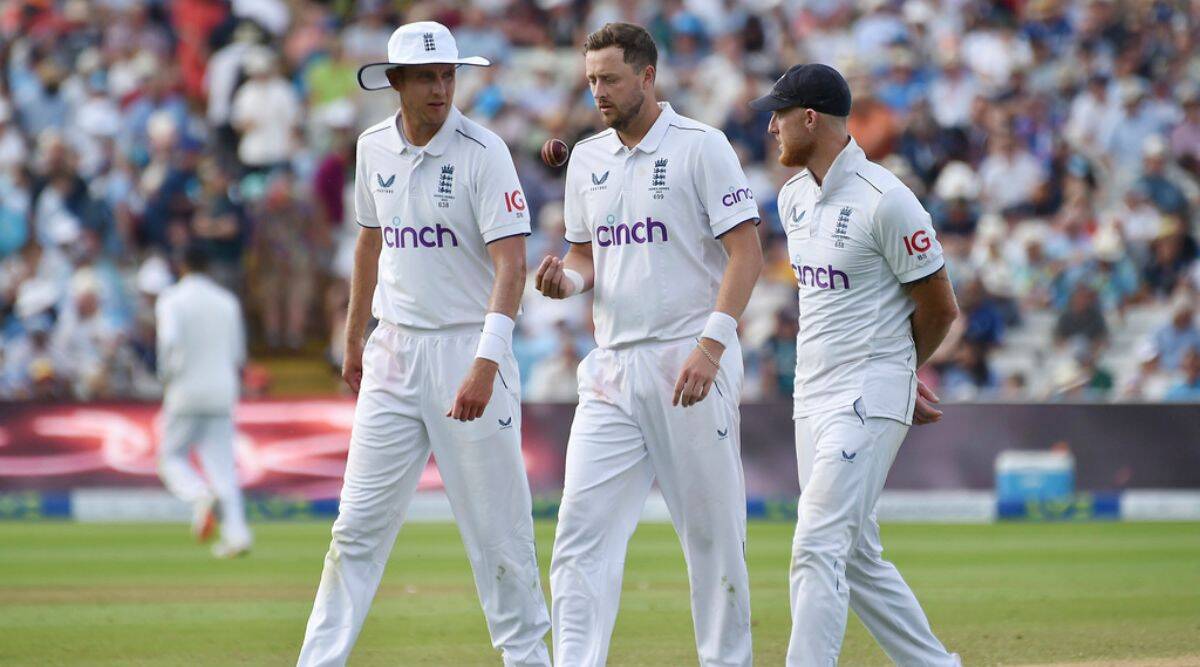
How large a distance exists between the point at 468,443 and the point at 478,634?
3039 millimetres

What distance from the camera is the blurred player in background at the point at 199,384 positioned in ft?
48.7

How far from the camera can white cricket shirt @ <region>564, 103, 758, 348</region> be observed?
718 cm

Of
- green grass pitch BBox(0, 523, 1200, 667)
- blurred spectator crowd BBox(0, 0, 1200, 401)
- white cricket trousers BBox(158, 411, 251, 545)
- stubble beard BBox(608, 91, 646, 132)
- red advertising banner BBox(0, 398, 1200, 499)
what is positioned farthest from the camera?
blurred spectator crowd BBox(0, 0, 1200, 401)

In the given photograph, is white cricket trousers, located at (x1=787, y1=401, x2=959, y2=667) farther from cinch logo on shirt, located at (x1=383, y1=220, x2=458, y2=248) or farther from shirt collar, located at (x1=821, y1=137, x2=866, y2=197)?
cinch logo on shirt, located at (x1=383, y1=220, x2=458, y2=248)

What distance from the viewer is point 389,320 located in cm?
721

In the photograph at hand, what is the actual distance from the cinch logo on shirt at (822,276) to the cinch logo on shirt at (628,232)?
1.83 ft

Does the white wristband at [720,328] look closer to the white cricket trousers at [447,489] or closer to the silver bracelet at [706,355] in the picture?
the silver bracelet at [706,355]

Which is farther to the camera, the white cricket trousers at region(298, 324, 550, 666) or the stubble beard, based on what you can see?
the stubble beard

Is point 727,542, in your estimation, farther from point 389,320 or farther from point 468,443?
point 389,320

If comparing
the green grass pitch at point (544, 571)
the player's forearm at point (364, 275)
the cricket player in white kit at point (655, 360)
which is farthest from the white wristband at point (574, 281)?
the green grass pitch at point (544, 571)

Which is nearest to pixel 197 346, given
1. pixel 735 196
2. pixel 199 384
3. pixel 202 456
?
pixel 199 384

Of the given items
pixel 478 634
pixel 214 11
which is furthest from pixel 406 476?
pixel 214 11

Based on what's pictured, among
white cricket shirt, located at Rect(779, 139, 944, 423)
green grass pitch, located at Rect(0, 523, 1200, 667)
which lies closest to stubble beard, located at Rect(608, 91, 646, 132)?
white cricket shirt, located at Rect(779, 139, 944, 423)

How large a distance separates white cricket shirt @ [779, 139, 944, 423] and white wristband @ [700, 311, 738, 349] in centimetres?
40
